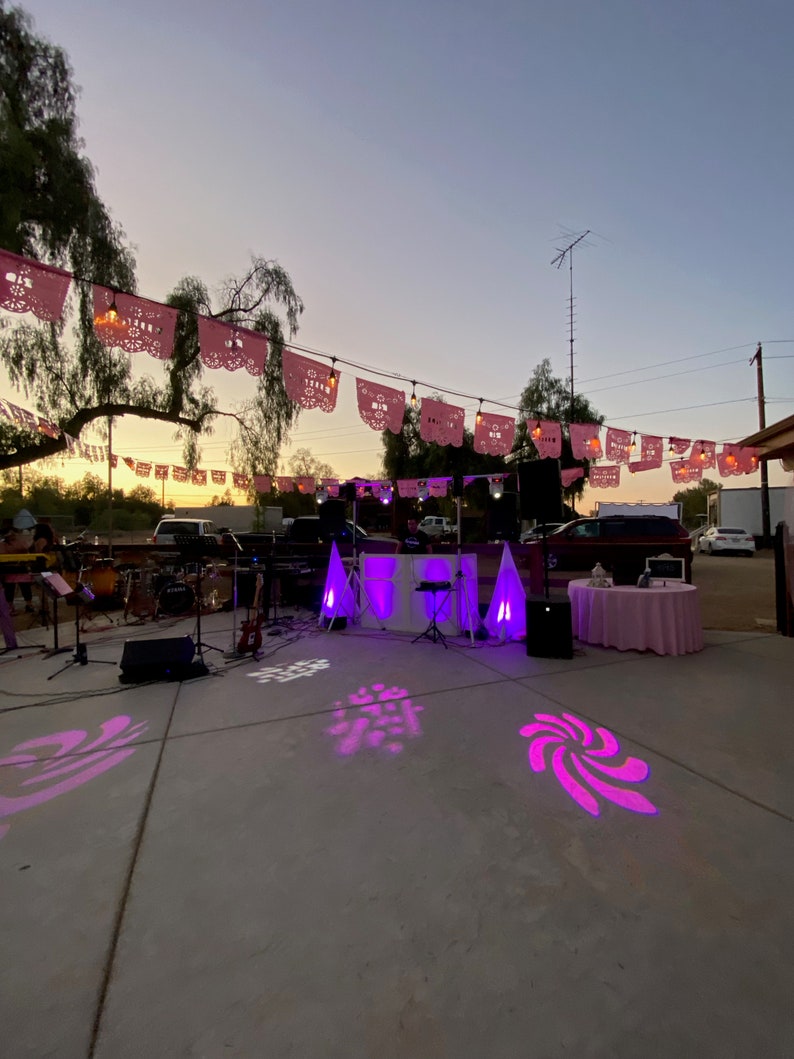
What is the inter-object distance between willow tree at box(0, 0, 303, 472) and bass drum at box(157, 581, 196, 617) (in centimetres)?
488

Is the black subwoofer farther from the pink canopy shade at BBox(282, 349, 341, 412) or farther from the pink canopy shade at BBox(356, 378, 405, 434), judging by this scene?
the pink canopy shade at BBox(356, 378, 405, 434)

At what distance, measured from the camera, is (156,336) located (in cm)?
559

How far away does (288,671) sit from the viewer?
493cm

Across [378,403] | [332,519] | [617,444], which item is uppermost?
[617,444]

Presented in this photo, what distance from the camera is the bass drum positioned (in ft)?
26.6

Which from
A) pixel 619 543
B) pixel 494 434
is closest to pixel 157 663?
pixel 494 434

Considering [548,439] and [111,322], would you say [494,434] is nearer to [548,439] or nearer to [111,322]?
[548,439]

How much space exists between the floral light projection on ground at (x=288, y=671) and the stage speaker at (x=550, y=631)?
2.36m

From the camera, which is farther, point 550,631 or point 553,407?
point 553,407

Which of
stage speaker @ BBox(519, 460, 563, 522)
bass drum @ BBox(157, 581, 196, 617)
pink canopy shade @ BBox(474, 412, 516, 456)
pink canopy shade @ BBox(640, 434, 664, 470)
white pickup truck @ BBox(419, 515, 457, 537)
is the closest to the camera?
stage speaker @ BBox(519, 460, 563, 522)

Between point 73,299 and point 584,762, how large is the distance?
13.3 meters

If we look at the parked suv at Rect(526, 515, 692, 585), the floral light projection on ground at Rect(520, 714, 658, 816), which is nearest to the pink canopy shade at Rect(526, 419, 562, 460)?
the parked suv at Rect(526, 515, 692, 585)

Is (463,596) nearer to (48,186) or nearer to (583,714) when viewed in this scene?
(583,714)

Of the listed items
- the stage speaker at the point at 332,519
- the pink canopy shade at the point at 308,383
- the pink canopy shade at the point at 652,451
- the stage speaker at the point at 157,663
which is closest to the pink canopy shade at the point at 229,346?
the pink canopy shade at the point at 308,383
